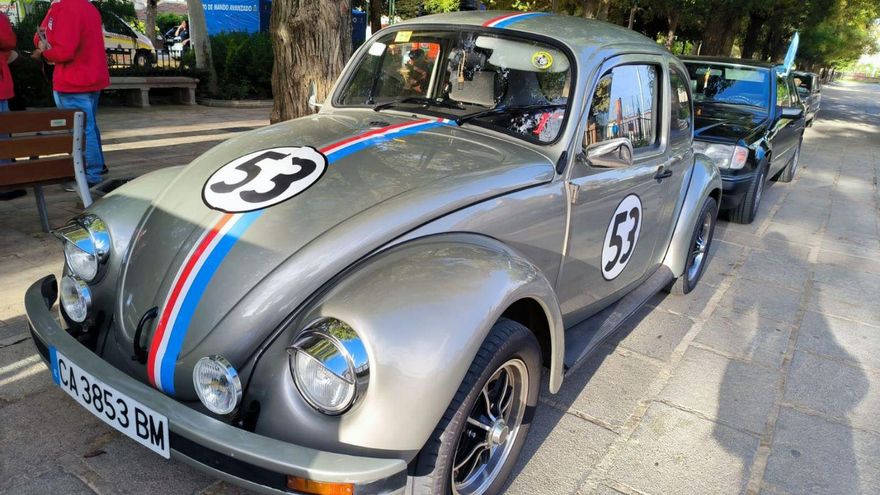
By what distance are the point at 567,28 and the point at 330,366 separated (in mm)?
2272

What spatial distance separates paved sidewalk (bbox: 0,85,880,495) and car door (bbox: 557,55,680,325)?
530mm

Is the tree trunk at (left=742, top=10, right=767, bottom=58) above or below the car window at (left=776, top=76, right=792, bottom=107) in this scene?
above

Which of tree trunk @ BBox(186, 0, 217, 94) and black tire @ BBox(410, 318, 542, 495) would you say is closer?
black tire @ BBox(410, 318, 542, 495)

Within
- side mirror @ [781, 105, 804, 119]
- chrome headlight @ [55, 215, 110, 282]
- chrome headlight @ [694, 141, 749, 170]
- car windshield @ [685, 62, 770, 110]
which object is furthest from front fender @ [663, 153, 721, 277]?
Result: car windshield @ [685, 62, 770, 110]

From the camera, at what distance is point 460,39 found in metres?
3.26

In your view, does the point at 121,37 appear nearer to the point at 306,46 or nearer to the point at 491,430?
the point at 306,46

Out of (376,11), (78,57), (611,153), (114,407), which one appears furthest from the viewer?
(376,11)

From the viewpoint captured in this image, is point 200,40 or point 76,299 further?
point 200,40

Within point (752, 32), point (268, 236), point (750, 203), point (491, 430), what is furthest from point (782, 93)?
point (752, 32)

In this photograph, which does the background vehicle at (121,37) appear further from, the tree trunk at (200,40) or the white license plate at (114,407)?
the white license plate at (114,407)

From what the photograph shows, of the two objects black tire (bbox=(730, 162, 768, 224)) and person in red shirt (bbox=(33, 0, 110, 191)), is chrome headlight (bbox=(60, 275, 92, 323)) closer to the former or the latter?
person in red shirt (bbox=(33, 0, 110, 191))

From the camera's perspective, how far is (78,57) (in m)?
5.61

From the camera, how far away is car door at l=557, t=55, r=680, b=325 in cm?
294

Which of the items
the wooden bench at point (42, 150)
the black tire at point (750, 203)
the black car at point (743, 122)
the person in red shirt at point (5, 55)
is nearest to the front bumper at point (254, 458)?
the wooden bench at point (42, 150)
